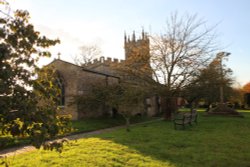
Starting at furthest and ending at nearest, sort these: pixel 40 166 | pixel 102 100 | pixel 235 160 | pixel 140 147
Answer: pixel 102 100
pixel 140 147
pixel 235 160
pixel 40 166

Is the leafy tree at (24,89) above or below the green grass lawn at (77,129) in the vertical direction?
above

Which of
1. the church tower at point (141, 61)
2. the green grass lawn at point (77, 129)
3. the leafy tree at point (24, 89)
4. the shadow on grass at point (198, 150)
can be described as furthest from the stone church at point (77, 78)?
the leafy tree at point (24, 89)

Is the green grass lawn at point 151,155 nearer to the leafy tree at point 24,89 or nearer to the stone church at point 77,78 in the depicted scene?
the leafy tree at point 24,89

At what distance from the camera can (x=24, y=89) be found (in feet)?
10.6

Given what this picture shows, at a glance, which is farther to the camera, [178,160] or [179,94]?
[179,94]

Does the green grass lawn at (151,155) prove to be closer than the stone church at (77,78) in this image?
Yes

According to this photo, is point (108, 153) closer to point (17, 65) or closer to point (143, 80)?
point (17, 65)

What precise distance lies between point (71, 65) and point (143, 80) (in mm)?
7393

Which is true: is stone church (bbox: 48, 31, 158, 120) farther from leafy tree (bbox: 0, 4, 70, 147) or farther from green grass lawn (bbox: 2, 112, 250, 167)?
leafy tree (bbox: 0, 4, 70, 147)

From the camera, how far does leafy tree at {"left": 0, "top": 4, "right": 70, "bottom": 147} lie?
2.99 metres

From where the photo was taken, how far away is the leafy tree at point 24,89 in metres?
2.99

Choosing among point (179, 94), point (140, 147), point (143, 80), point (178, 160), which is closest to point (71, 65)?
point (143, 80)

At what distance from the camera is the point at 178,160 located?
294 inches

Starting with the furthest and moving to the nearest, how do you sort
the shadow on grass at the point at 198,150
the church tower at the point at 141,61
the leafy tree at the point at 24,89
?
the church tower at the point at 141,61, the shadow on grass at the point at 198,150, the leafy tree at the point at 24,89
